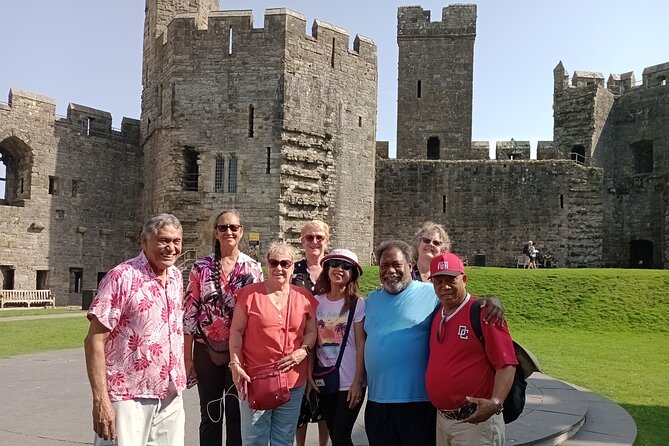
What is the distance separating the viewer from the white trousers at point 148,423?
3.88 m

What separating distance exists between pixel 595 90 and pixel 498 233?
968cm

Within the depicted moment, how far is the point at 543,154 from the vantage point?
1190 inches

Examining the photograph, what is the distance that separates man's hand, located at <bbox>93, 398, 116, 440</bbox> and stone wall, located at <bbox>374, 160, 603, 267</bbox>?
21.8 metres

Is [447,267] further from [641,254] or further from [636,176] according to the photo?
[641,254]

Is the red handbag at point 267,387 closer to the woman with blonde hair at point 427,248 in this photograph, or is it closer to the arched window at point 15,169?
the woman with blonde hair at point 427,248

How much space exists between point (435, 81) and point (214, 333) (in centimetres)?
2991

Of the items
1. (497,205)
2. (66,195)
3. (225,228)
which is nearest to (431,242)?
(225,228)

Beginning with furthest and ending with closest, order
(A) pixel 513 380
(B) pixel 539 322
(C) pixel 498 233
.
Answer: (C) pixel 498 233 < (B) pixel 539 322 < (A) pixel 513 380

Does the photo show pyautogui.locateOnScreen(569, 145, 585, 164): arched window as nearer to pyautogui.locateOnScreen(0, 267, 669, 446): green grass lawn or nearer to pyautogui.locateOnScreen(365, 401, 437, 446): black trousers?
pyautogui.locateOnScreen(0, 267, 669, 446): green grass lawn

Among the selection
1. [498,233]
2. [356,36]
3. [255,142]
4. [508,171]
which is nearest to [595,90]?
[508,171]

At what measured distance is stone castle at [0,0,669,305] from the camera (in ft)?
67.5

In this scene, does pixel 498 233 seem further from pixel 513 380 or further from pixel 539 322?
pixel 513 380

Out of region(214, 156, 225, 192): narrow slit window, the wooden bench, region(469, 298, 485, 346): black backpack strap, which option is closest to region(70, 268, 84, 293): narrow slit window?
the wooden bench

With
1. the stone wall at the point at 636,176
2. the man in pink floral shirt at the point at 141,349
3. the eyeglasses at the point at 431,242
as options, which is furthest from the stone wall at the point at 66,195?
the man in pink floral shirt at the point at 141,349
